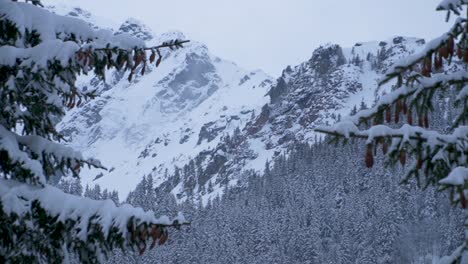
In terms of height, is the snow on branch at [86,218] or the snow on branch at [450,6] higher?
the snow on branch at [450,6]

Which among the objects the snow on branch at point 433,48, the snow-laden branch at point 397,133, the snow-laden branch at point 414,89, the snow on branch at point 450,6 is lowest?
the snow-laden branch at point 397,133

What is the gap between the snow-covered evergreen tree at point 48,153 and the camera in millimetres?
5453

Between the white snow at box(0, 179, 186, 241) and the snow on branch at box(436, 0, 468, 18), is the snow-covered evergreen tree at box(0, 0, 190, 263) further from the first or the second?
the snow on branch at box(436, 0, 468, 18)

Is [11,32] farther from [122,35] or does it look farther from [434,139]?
[434,139]

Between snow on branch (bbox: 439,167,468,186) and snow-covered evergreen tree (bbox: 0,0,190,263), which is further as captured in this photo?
snow-covered evergreen tree (bbox: 0,0,190,263)

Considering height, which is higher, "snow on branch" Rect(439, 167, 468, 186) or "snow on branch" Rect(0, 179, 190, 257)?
"snow on branch" Rect(439, 167, 468, 186)

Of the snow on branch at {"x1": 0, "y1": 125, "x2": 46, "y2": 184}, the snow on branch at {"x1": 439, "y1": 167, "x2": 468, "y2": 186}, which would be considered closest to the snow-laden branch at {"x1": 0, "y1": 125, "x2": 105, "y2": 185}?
the snow on branch at {"x1": 0, "y1": 125, "x2": 46, "y2": 184}

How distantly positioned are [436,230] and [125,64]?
88.2 m

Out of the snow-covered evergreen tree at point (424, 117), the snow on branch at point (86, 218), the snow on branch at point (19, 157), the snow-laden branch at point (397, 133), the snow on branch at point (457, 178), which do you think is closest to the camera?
the snow on branch at point (457, 178)

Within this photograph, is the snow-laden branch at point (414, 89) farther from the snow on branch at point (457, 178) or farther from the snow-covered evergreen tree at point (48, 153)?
the snow-covered evergreen tree at point (48, 153)

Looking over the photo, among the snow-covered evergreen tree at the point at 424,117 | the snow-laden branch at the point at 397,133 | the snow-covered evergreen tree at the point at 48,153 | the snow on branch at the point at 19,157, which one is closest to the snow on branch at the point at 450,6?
the snow-covered evergreen tree at the point at 424,117

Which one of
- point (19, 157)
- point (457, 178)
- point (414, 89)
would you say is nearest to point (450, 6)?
point (414, 89)

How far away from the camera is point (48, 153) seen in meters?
6.84

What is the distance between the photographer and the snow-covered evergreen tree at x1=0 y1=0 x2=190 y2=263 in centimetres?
545
